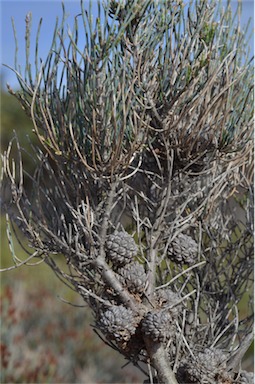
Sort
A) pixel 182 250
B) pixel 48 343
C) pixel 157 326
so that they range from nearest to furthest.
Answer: pixel 157 326 < pixel 182 250 < pixel 48 343

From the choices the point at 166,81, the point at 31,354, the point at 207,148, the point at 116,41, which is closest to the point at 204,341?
the point at 207,148

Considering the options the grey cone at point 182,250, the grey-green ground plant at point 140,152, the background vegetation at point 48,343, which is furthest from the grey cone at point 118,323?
the background vegetation at point 48,343

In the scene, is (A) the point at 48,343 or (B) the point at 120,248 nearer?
(B) the point at 120,248

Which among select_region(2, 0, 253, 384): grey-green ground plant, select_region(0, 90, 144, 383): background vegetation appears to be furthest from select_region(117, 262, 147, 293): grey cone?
select_region(0, 90, 144, 383): background vegetation

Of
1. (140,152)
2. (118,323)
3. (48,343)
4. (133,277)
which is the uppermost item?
(140,152)

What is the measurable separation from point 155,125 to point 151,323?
60 centimetres

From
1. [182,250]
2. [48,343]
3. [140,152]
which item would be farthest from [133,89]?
[48,343]

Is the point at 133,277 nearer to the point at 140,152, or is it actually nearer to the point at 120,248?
the point at 120,248

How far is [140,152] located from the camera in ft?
6.24

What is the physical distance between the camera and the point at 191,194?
2.11m

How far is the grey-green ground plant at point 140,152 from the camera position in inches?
70.9

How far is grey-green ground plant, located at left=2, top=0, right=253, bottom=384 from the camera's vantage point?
1.80 meters

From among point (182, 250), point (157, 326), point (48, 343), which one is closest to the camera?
point (157, 326)

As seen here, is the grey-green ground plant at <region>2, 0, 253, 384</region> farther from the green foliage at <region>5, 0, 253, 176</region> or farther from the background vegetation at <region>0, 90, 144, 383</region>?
the background vegetation at <region>0, 90, 144, 383</region>
